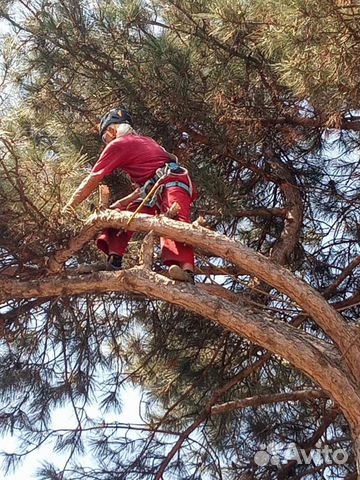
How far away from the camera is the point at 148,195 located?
149 inches

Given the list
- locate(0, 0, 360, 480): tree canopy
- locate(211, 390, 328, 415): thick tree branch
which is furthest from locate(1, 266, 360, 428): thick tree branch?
locate(211, 390, 328, 415): thick tree branch

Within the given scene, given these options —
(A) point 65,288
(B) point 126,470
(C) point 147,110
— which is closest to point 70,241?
(A) point 65,288

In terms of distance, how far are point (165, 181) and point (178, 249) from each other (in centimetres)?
37

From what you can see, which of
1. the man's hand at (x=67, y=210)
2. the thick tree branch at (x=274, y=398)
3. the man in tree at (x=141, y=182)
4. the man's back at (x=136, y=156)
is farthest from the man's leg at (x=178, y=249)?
the thick tree branch at (x=274, y=398)

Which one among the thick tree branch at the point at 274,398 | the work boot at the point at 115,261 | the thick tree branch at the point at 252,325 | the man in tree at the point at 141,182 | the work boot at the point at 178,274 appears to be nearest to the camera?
the thick tree branch at the point at 252,325

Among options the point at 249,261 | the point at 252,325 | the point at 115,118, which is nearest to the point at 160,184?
the point at 115,118

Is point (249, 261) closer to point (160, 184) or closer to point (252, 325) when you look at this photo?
point (252, 325)

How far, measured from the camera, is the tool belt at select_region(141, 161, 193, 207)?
3914mm

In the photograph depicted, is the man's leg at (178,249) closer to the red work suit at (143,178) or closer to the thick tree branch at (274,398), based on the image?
the red work suit at (143,178)

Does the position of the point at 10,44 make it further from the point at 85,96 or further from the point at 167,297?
the point at 167,297

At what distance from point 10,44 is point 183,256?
157 centimetres

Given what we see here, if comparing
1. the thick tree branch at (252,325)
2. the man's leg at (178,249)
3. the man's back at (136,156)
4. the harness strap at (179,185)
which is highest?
the man's back at (136,156)

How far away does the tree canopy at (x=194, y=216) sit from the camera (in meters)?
3.69

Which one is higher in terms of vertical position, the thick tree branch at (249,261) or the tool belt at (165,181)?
the tool belt at (165,181)
